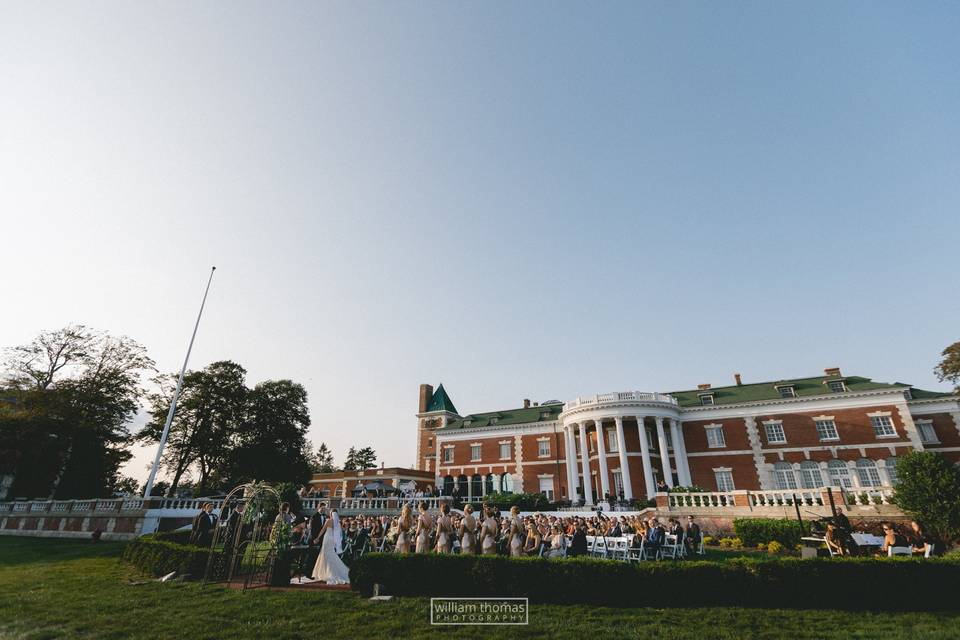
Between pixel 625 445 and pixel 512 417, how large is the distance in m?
14.3

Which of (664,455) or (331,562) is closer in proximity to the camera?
(331,562)

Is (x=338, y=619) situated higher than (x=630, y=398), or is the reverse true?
(x=630, y=398)

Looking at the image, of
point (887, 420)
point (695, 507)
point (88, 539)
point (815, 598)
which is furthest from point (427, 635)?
point (887, 420)

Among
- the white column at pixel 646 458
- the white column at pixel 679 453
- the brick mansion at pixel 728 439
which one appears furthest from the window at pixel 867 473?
the white column at pixel 646 458

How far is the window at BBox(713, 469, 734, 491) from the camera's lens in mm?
37600

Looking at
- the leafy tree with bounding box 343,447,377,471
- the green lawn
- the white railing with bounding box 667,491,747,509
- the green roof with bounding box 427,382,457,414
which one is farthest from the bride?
the leafy tree with bounding box 343,447,377,471

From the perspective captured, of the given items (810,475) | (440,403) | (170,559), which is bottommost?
(170,559)

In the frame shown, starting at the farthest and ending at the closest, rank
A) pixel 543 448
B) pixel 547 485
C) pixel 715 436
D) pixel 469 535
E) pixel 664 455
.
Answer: pixel 543 448 < pixel 547 485 < pixel 715 436 < pixel 664 455 < pixel 469 535

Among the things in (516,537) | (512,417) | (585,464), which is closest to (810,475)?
(585,464)

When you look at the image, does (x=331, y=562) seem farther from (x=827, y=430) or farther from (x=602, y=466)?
(x=827, y=430)

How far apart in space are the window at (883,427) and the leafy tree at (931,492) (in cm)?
2069

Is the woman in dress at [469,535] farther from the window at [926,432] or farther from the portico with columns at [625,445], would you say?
the window at [926,432]

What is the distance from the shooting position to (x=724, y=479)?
37.9 m

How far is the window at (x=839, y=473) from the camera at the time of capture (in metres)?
34.4
